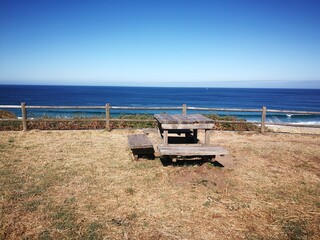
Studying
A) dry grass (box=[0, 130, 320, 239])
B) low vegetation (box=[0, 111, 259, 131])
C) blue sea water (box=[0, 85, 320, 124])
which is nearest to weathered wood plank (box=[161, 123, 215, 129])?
dry grass (box=[0, 130, 320, 239])

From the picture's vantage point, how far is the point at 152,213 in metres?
3.99

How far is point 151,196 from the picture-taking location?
15.1 feet

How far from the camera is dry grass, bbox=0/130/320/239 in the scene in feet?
11.6

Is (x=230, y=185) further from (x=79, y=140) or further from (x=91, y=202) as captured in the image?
(x=79, y=140)

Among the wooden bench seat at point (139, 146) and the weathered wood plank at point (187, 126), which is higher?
the weathered wood plank at point (187, 126)

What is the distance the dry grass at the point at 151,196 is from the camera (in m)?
3.55

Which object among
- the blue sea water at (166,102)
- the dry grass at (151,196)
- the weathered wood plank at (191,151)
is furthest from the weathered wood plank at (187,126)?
the blue sea water at (166,102)

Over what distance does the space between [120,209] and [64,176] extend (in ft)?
7.01

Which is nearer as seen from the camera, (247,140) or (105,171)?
(105,171)

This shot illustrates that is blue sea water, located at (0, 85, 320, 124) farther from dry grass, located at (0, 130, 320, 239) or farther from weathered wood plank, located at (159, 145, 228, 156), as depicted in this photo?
weathered wood plank, located at (159, 145, 228, 156)

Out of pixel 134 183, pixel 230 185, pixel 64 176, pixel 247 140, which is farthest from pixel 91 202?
pixel 247 140

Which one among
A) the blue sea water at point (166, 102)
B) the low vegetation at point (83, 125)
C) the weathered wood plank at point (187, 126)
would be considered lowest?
the blue sea water at point (166, 102)

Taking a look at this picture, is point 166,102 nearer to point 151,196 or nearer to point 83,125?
point 83,125

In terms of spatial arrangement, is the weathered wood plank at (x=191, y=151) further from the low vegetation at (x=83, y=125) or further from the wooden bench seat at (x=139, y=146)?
the low vegetation at (x=83, y=125)
